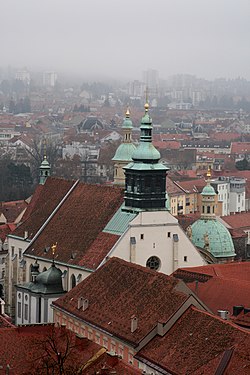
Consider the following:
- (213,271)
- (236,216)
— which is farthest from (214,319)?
(236,216)

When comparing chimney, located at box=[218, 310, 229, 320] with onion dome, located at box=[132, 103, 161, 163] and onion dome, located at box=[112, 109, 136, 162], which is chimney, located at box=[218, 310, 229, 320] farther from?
onion dome, located at box=[112, 109, 136, 162]

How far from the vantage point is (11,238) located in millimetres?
62125

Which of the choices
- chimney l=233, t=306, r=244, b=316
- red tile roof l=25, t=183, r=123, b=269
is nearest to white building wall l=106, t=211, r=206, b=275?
red tile roof l=25, t=183, r=123, b=269

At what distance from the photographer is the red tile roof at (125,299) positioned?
39.9m

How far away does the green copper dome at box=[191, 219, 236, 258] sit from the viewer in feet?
192

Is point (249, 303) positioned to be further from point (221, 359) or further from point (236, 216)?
point (236, 216)

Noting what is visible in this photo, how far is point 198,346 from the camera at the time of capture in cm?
3575

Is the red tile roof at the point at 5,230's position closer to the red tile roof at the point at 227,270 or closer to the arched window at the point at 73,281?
the arched window at the point at 73,281

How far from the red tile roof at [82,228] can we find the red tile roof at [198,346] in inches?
575

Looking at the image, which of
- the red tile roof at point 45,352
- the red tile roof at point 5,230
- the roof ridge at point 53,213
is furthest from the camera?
the red tile roof at point 5,230

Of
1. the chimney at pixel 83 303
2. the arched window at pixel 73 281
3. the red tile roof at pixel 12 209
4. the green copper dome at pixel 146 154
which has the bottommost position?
the red tile roof at pixel 12 209

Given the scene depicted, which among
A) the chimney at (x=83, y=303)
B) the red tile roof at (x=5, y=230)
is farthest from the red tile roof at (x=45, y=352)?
the red tile roof at (x=5, y=230)

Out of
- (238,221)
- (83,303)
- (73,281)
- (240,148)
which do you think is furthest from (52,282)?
(240,148)

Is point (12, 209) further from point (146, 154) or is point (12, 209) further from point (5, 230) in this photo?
point (146, 154)
